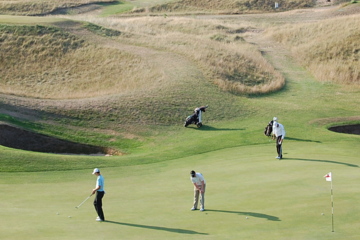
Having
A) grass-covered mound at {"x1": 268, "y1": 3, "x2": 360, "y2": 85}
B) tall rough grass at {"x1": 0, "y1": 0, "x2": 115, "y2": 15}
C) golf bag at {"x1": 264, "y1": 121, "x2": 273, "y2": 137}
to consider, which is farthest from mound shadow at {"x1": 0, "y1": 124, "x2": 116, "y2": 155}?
tall rough grass at {"x1": 0, "y1": 0, "x2": 115, "y2": 15}

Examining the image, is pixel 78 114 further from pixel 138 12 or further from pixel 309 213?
pixel 138 12

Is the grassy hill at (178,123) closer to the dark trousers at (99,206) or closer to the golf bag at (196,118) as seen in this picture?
the dark trousers at (99,206)

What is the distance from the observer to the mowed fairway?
18203 mm

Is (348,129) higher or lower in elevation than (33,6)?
lower

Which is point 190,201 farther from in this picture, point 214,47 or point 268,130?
point 214,47

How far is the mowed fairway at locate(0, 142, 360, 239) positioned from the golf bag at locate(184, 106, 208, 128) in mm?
10196

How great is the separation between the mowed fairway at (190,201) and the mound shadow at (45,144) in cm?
800

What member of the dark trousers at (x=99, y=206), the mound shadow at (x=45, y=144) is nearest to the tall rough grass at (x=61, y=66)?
the mound shadow at (x=45, y=144)

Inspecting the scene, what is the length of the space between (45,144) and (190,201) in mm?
17286

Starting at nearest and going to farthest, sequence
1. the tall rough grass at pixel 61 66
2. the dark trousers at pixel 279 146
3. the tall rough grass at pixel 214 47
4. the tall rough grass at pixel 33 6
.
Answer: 1. the dark trousers at pixel 279 146
2. the tall rough grass at pixel 61 66
3. the tall rough grass at pixel 214 47
4. the tall rough grass at pixel 33 6

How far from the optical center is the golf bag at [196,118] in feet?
133

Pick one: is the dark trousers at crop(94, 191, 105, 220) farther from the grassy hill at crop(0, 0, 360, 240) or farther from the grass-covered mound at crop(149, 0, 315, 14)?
the grass-covered mound at crop(149, 0, 315, 14)

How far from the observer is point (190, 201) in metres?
22.1

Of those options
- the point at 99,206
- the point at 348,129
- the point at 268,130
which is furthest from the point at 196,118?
the point at 99,206
